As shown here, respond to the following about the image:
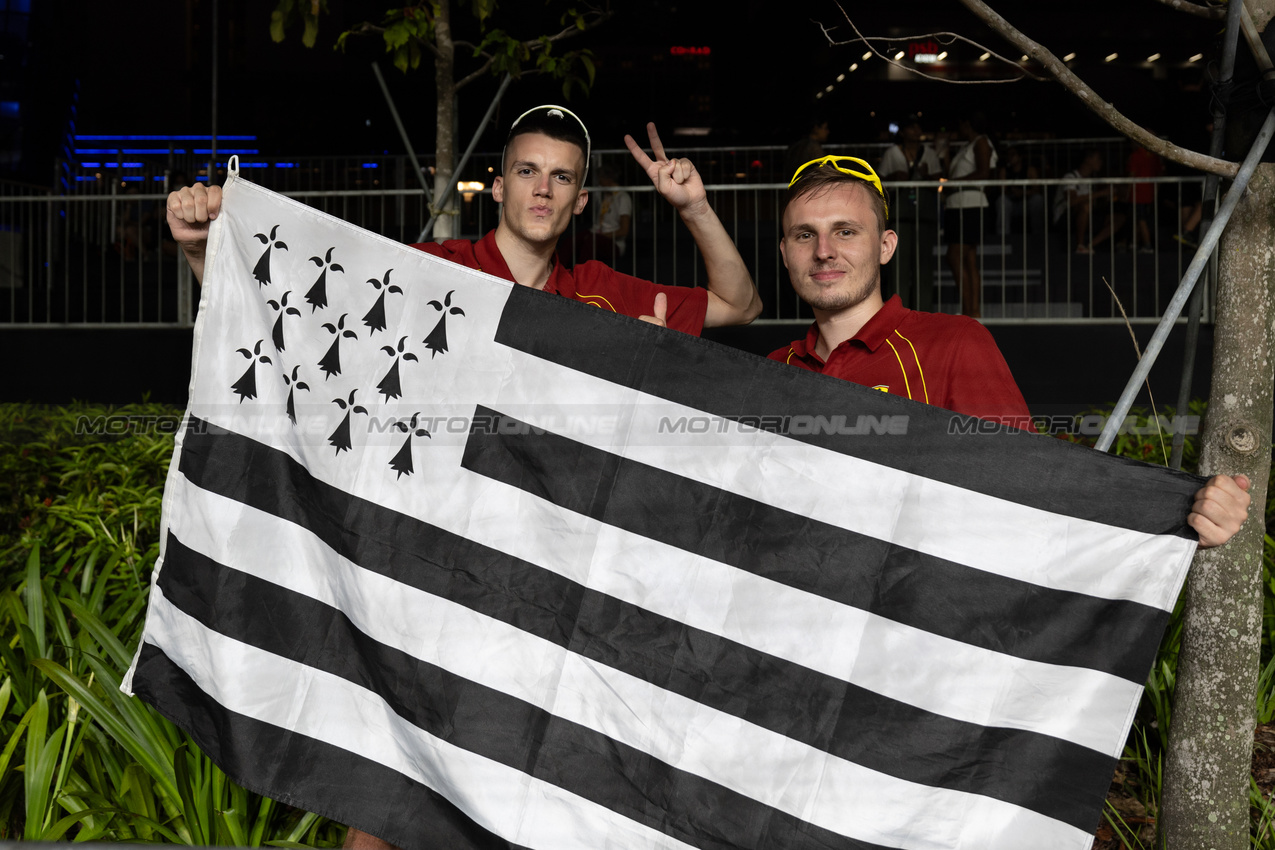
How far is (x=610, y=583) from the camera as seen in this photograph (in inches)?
90.2

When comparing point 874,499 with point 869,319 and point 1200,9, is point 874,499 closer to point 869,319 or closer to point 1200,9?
point 869,319

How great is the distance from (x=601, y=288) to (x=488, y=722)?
1285mm

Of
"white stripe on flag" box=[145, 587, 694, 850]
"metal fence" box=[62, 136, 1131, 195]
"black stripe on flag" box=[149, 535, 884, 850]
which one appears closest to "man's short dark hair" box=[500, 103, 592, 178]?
"black stripe on flag" box=[149, 535, 884, 850]

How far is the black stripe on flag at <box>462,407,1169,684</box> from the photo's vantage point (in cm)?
213

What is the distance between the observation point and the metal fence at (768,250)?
31.4ft

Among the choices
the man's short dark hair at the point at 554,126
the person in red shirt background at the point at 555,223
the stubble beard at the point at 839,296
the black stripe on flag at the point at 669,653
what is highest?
the man's short dark hair at the point at 554,126

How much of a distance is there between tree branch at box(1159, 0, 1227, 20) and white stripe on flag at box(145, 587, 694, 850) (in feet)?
8.40

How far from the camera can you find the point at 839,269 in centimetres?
241

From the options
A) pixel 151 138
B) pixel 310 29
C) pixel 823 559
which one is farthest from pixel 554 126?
pixel 151 138

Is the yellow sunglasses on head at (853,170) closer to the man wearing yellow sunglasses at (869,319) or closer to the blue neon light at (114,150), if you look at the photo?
the man wearing yellow sunglasses at (869,319)

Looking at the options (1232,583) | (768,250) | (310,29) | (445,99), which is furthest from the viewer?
(768,250)

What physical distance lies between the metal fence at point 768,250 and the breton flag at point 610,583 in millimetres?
6774

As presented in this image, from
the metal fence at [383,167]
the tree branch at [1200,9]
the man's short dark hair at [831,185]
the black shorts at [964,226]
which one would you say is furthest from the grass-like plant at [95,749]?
the metal fence at [383,167]

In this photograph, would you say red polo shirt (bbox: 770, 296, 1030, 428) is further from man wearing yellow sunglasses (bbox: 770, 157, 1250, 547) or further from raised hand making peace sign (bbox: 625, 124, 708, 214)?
raised hand making peace sign (bbox: 625, 124, 708, 214)
